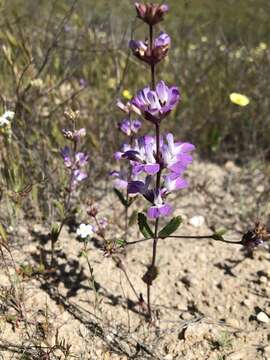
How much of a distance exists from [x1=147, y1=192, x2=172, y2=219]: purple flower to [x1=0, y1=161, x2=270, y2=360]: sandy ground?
1.44ft

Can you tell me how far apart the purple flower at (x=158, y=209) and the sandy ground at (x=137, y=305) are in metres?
0.44

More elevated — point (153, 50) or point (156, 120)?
point (153, 50)

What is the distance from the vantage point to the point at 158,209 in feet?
5.53

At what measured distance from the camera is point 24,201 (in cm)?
273

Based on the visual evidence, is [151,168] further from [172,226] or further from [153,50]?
[153,50]

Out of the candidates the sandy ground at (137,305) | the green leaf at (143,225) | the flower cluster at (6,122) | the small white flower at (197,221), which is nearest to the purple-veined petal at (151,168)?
the green leaf at (143,225)

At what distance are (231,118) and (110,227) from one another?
5.19 feet

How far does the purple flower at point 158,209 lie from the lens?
5.44 ft

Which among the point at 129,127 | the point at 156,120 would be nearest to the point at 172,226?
the point at 156,120

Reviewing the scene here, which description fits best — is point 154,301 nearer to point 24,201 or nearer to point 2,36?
point 24,201

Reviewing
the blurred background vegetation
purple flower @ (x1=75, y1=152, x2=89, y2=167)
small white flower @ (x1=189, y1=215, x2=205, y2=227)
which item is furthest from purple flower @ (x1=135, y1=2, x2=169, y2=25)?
small white flower @ (x1=189, y1=215, x2=205, y2=227)

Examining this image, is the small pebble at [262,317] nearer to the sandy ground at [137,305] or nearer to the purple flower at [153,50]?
the sandy ground at [137,305]

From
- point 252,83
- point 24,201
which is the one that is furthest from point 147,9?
point 252,83

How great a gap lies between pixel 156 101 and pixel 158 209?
0.44m
